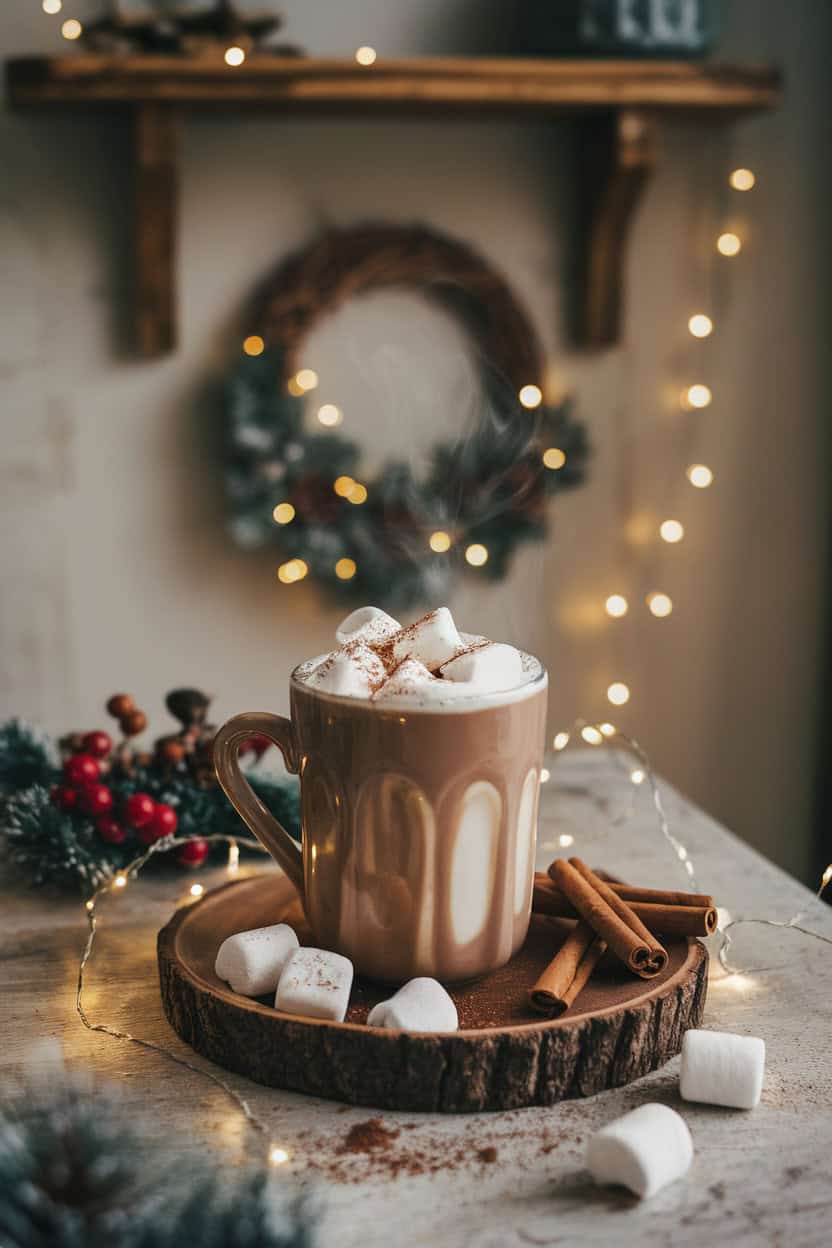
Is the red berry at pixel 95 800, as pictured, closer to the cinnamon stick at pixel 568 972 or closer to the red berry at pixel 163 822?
the red berry at pixel 163 822

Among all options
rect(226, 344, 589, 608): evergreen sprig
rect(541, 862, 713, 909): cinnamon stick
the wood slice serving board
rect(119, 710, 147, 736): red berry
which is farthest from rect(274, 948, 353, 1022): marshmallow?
rect(226, 344, 589, 608): evergreen sprig

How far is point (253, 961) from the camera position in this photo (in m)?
0.69

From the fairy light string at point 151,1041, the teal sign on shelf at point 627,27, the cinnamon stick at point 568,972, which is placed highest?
the teal sign on shelf at point 627,27

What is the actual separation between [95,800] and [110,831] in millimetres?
29

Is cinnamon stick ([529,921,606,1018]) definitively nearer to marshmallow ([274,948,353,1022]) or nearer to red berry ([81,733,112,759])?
marshmallow ([274,948,353,1022])

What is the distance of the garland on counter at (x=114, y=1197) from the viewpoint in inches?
19.4

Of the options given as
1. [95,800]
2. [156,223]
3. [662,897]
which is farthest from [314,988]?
[156,223]

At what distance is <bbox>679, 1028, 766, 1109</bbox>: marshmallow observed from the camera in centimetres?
64

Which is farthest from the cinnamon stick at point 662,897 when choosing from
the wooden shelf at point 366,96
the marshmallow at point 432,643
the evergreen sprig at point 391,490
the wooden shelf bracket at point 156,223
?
the wooden shelf bracket at point 156,223

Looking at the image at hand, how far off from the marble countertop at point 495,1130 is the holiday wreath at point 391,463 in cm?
104

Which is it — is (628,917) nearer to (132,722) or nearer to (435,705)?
(435,705)

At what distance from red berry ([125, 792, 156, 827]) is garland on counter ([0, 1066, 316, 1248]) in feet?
1.20

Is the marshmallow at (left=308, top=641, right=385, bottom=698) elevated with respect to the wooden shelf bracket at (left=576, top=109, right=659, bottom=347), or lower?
lower

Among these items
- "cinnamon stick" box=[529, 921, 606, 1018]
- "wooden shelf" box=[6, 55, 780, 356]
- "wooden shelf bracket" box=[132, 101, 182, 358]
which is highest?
"wooden shelf" box=[6, 55, 780, 356]
